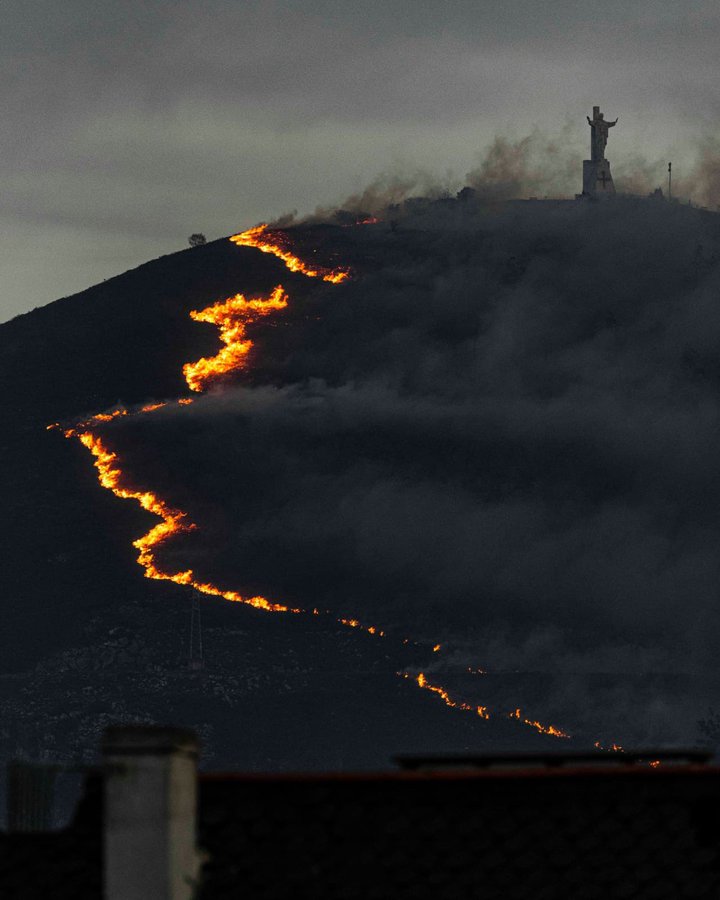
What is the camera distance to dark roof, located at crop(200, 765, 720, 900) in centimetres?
2903

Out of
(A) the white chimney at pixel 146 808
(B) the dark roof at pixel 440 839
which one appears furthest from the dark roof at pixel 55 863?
(A) the white chimney at pixel 146 808

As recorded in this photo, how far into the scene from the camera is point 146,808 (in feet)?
86.1

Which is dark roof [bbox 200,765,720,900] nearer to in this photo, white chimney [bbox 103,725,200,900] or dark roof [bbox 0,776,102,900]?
dark roof [bbox 0,776,102,900]

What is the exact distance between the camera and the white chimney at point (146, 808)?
2602 cm

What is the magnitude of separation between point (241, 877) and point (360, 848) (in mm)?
1876

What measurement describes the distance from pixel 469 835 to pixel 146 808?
5.86 meters

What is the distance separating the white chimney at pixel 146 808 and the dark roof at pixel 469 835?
1911 mm

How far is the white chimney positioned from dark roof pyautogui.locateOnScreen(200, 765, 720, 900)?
75.2 inches

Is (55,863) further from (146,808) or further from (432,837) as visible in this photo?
(432,837)

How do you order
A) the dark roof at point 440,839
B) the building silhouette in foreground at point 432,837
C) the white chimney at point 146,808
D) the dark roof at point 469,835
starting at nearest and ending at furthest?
the white chimney at point 146,808
the building silhouette in foreground at point 432,837
the dark roof at point 440,839
the dark roof at point 469,835

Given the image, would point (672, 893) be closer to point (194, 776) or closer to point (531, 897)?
point (531, 897)

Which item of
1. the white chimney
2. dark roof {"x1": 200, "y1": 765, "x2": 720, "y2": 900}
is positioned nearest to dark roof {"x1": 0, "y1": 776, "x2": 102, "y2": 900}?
the white chimney

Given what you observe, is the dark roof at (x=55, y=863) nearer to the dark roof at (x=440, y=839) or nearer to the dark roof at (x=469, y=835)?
the dark roof at (x=440, y=839)

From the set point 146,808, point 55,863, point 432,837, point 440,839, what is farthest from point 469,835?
point 55,863
